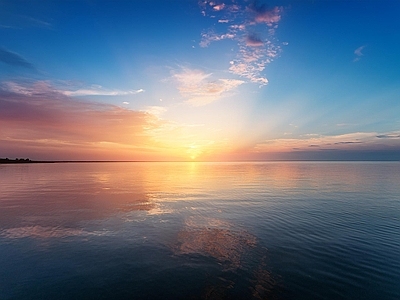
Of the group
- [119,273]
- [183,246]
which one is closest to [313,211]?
[183,246]

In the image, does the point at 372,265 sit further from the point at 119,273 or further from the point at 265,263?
the point at 119,273

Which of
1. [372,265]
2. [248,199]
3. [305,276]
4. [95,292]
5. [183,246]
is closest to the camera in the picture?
[95,292]

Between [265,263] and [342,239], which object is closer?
[265,263]

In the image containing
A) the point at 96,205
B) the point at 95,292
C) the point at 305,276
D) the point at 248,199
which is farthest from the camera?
the point at 248,199

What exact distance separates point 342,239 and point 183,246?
36.0 feet

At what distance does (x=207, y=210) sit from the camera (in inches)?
1002

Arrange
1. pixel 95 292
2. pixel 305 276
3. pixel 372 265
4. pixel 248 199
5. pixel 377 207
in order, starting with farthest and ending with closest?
pixel 248 199 < pixel 377 207 < pixel 372 265 < pixel 305 276 < pixel 95 292

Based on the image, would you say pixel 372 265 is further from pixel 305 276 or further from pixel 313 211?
pixel 313 211

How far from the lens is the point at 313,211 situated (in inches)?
949

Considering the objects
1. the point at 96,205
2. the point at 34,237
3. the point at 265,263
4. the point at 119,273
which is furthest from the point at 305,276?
the point at 96,205

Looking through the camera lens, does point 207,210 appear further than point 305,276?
Yes

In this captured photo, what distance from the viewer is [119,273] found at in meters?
11.4

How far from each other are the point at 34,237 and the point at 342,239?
2163 cm

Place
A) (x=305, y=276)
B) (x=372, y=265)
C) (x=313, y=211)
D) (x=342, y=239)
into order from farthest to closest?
(x=313, y=211) → (x=342, y=239) → (x=372, y=265) → (x=305, y=276)
